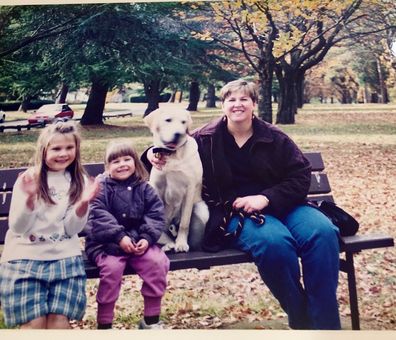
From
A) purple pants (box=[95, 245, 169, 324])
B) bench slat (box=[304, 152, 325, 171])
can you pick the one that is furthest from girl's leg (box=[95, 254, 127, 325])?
bench slat (box=[304, 152, 325, 171])

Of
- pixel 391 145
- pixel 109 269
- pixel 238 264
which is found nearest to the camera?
pixel 109 269

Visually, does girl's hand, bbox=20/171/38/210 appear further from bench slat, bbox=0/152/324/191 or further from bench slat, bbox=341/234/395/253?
bench slat, bbox=341/234/395/253

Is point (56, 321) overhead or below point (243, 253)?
below

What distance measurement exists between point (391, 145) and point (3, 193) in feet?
7.60

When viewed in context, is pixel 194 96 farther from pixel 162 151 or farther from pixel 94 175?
pixel 94 175

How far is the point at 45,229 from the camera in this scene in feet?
9.00

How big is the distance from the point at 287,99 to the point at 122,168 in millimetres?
1115

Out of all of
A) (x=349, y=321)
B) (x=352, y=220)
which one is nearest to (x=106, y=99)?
(x=352, y=220)

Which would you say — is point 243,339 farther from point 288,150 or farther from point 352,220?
point 288,150

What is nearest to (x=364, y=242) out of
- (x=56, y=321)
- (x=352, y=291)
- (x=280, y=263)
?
(x=352, y=291)

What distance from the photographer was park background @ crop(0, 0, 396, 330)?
3051 mm

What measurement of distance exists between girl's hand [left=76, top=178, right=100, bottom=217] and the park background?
0.67ft

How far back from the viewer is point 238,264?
114 inches

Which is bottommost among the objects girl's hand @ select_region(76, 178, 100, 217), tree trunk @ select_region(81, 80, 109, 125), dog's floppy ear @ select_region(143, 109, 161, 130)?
girl's hand @ select_region(76, 178, 100, 217)
